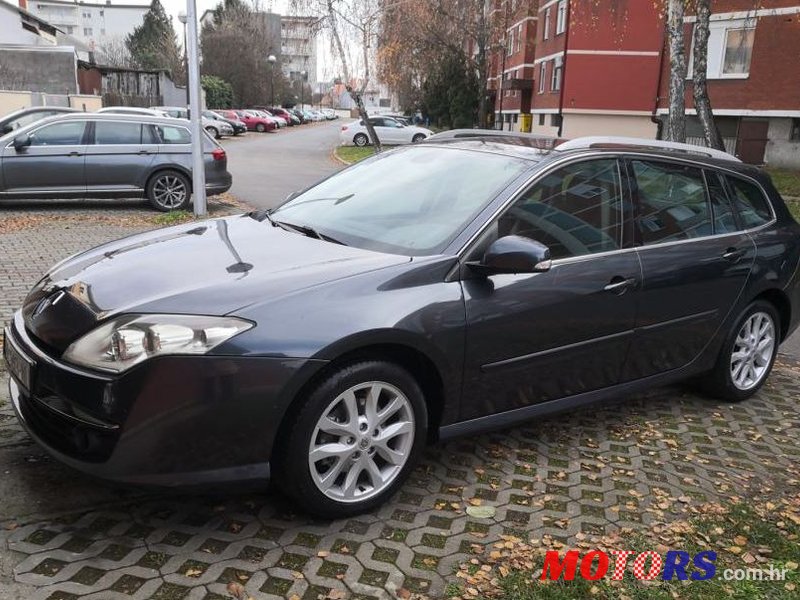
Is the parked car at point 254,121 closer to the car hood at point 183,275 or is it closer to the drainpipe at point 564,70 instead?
the drainpipe at point 564,70

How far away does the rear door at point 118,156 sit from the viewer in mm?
11797

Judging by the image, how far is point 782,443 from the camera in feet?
14.3

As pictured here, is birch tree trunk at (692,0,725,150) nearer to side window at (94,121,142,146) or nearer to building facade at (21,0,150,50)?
side window at (94,121,142,146)

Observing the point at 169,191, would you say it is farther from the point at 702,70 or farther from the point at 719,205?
the point at 702,70

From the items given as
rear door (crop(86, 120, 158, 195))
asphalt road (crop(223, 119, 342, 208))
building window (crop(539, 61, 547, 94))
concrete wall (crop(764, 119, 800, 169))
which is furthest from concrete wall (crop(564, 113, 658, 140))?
rear door (crop(86, 120, 158, 195))

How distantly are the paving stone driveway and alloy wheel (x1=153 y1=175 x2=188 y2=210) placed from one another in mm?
8417

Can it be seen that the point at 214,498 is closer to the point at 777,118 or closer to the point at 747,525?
the point at 747,525

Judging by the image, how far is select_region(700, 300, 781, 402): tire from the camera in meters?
4.70

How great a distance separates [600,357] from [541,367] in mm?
441

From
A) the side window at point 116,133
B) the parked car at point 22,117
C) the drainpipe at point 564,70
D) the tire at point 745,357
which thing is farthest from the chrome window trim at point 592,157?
the drainpipe at point 564,70

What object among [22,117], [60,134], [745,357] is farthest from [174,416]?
[22,117]

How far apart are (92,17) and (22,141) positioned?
113 m

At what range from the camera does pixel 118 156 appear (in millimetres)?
11906

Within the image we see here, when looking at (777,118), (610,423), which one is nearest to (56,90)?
(777,118)
